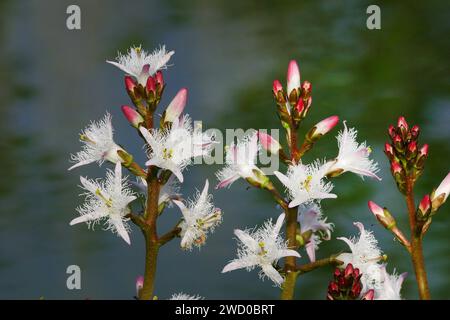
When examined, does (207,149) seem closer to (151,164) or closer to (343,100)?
(151,164)

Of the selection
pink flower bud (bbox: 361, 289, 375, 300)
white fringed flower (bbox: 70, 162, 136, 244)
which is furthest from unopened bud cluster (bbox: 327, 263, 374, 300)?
white fringed flower (bbox: 70, 162, 136, 244)

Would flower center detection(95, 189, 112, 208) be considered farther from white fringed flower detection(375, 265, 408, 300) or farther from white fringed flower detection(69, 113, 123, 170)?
white fringed flower detection(375, 265, 408, 300)

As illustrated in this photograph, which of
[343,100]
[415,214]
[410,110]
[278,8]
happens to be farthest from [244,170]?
[278,8]

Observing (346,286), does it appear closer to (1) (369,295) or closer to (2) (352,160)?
(1) (369,295)

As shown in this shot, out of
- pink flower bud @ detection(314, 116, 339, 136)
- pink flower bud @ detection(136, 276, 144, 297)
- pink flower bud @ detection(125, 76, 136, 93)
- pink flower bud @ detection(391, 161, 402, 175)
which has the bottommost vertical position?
pink flower bud @ detection(136, 276, 144, 297)

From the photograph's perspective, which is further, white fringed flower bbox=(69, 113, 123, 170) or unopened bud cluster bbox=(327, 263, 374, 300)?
white fringed flower bbox=(69, 113, 123, 170)

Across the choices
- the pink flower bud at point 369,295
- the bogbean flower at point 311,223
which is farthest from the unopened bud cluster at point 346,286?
the bogbean flower at point 311,223

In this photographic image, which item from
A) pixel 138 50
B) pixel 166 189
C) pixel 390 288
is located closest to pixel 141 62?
pixel 138 50
